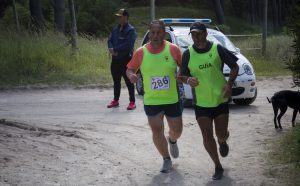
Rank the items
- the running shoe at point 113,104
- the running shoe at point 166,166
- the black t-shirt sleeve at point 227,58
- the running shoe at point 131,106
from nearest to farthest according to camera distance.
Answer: the black t-shirt sleeve at point 227,58
the running shoe at point 166,166
the running shoe at point 131,106
the running shoe at point 113,104

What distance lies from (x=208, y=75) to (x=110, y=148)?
2.46 meters

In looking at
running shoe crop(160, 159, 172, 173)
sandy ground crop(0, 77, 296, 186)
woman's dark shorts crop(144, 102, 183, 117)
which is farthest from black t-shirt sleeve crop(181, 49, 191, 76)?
sandy ground crop(0, 77, 296, 186)

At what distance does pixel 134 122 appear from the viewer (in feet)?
36.7

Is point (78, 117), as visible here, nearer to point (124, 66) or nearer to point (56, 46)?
point (124, 66)

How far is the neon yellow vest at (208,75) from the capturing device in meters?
7.12

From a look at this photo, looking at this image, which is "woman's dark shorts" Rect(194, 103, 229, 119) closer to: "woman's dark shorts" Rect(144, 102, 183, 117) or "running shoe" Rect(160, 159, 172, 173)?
"woman's dark shorts" Rect(144, 102, 183, 117)

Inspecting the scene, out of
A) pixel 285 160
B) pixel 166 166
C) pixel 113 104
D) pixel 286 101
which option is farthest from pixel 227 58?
pixel 113 104

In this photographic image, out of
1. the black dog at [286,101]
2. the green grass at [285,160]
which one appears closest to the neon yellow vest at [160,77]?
the green grass at [285,160]

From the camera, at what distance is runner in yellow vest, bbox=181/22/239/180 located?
7.12 metres

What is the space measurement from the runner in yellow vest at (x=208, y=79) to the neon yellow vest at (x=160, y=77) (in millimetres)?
319

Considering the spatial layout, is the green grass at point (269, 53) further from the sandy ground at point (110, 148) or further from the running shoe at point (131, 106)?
the running shoe at point (131, 106)

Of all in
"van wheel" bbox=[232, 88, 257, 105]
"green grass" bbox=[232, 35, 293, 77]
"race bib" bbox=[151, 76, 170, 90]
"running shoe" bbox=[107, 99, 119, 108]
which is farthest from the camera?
"green grass" bbox=[232, 35, 293, 77]

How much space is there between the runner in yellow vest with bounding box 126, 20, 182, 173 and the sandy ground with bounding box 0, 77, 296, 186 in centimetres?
56

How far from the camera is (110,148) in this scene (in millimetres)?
8938
